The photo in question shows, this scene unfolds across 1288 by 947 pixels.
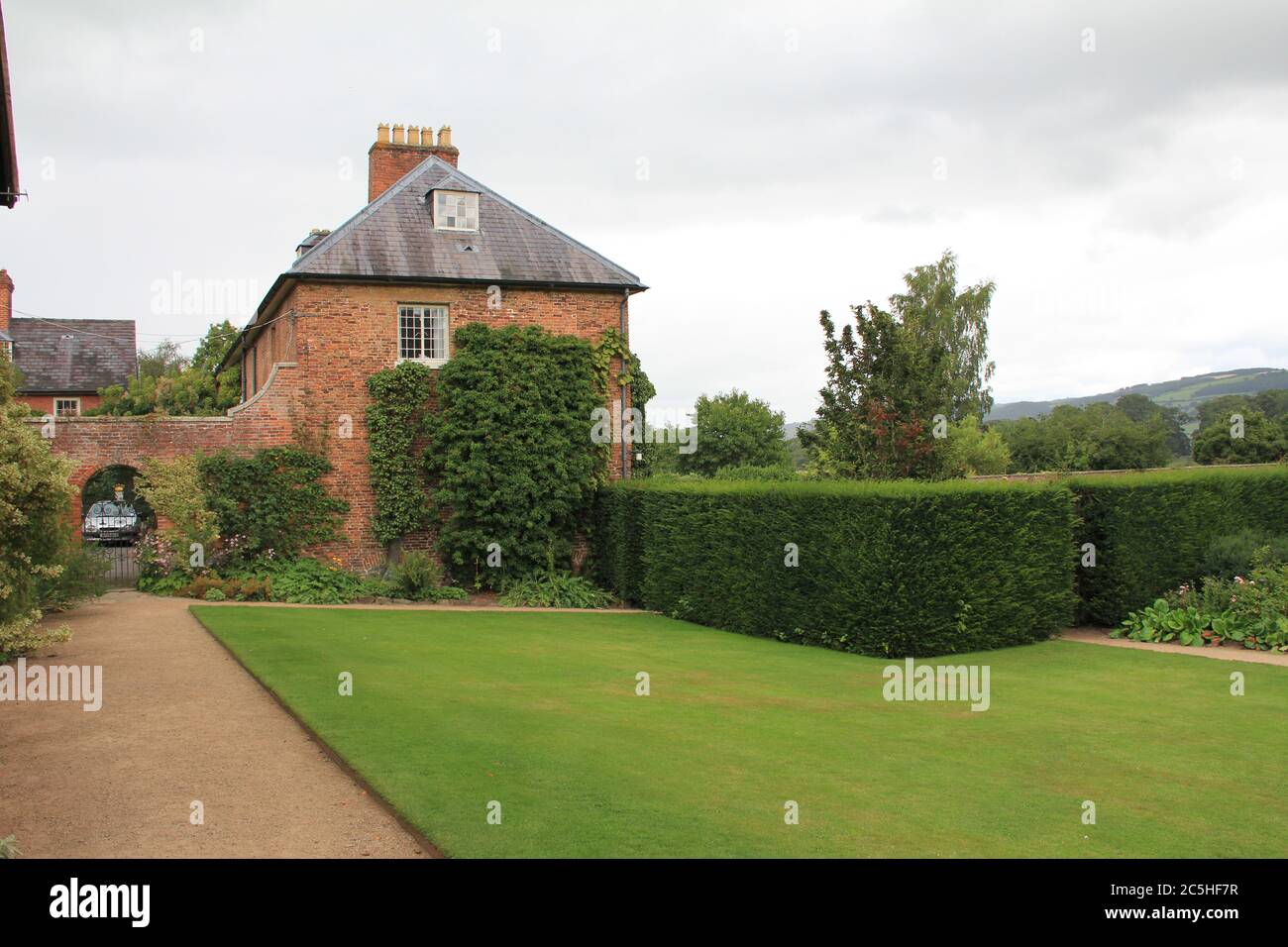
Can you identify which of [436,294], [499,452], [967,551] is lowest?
[967,551]

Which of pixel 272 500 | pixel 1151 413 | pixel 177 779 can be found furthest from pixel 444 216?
pixel 1151 413

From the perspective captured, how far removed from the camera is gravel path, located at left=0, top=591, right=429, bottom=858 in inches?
294

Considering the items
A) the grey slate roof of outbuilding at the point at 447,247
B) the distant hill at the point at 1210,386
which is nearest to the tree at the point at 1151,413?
the distant hill at the point at 1210,386

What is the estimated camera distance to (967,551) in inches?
680

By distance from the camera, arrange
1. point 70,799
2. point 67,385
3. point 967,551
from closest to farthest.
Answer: point 70,799 → point 967,551 → point 67,385

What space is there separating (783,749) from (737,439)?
53.3 metres

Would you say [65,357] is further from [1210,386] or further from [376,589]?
[1210,386]

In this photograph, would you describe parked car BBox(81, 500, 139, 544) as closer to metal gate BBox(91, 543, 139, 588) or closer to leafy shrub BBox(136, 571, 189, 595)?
metal gate BBox(91, 543, 139, 588)

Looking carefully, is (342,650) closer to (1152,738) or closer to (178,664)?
(178,664)

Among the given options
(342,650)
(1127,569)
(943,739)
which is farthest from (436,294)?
(943,739)

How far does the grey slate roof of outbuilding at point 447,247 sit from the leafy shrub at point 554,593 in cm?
Result: 741

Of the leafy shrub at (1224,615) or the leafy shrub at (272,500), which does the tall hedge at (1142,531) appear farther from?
the leafy shrub at (272,500)

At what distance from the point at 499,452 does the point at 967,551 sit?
11735mm

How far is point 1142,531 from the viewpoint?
19766 millimetres
